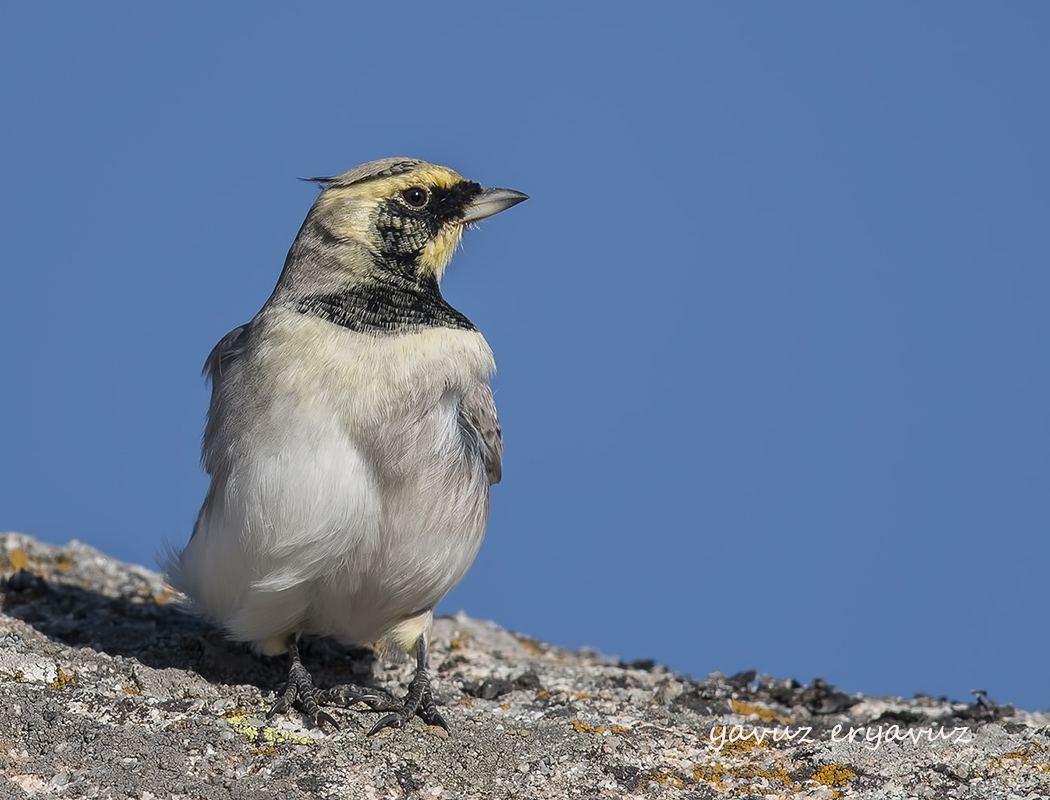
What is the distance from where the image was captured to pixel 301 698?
6051 mm

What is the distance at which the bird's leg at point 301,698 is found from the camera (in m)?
5.89

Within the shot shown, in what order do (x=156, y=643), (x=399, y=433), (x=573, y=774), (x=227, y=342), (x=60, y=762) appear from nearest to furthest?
(x=60, y=762) < (x=573, y=774) < (x=399, y=433) < (x=227, y=342) < (x=156, y=643)

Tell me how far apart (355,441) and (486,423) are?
0.97 meters

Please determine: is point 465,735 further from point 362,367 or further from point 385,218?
point 385,218

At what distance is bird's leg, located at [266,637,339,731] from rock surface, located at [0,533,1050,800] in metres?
0.06

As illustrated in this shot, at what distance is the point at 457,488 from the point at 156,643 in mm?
2430

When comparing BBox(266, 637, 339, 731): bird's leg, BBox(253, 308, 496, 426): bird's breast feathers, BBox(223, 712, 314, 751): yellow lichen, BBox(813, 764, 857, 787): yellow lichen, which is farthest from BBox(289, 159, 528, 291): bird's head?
BBox(813, 764, 857, 787): yellow lichen

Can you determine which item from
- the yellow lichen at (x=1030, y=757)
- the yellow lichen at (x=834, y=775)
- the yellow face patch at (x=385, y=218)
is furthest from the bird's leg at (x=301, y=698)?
the yellow lichen at (x=1030, y=757)

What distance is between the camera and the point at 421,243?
653 cm

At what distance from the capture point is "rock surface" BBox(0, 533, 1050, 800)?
5242 mm

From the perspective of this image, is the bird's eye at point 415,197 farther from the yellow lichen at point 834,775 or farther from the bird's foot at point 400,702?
the yellow lichen at point 834,775

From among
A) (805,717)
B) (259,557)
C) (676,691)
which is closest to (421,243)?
(259,557)

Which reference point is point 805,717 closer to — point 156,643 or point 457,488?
point 457,488

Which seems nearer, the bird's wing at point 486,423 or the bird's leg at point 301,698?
the bird's leg at point 301,698
